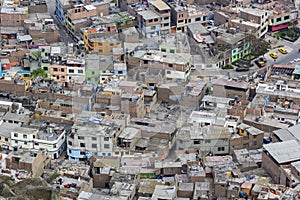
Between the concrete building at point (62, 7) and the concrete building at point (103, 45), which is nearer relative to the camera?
the concrete building at point (103, 45)

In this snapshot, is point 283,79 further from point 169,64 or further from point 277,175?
point 277,175

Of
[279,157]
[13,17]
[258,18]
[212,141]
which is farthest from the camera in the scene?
[13,17]

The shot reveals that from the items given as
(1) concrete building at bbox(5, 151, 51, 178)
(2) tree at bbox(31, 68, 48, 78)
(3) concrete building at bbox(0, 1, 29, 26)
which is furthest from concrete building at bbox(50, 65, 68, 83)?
(1) concrete building at bbox(5, 151, 51, 178)

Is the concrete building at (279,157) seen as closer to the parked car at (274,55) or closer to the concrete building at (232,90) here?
the concrete building at (232,90)

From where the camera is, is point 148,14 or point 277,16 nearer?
point 148,14

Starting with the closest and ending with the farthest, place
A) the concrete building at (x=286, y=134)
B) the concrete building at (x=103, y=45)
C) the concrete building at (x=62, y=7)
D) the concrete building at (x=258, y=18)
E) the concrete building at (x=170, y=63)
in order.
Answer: the concrete building at (x=286, y=134) < the concrete building at (x=170, y=63) < the concrete building at (x=103, y=45) < the concrete building at (x=258, y=18) < the concrete building at (x=62, y=7)

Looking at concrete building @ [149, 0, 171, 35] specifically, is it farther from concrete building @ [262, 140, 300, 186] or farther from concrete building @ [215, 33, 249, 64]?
concrete building @ [262, 140, 300, 186]

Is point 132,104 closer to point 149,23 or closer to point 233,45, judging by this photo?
point 233,45

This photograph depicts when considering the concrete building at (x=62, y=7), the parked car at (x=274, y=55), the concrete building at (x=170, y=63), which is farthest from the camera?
the concrete building at (x=62, y=7)

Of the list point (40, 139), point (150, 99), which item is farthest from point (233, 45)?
point (40, 139)

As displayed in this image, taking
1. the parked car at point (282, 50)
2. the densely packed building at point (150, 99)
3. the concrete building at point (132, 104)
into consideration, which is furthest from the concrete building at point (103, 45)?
the parked car at point (282, 50)

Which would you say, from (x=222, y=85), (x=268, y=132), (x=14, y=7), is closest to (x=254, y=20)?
(x=222, y=85)
